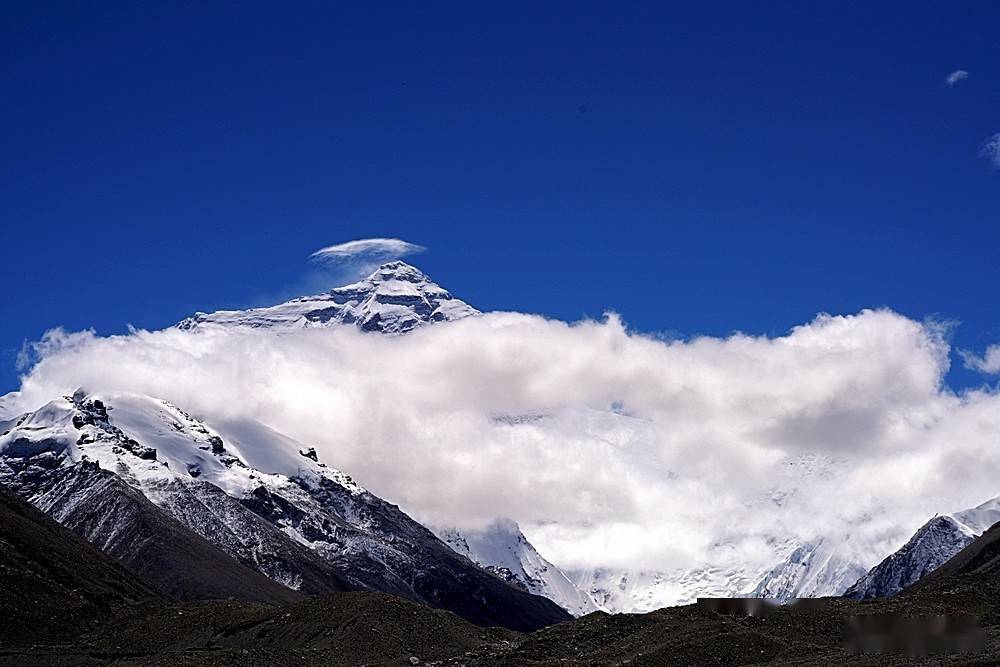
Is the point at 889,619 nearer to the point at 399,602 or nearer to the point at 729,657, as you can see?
the point at 729,657

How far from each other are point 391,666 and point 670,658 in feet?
81.0

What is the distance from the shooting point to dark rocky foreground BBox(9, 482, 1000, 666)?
306 feet

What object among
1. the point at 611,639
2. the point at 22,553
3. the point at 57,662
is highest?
the point at 22,553

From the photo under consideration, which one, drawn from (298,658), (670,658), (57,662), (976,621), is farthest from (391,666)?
(976,621)

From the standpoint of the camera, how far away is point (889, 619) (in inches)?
3684

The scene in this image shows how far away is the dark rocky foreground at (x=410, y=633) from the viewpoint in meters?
93.3

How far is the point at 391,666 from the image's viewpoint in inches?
4075

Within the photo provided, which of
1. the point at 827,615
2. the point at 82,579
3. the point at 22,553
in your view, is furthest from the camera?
the point at 82,579

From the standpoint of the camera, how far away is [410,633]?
378ft

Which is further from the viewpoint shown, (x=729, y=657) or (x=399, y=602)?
(x=399, y=602)

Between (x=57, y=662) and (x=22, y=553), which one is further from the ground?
(x=22, y=553)

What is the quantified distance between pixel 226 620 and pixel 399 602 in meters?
18.9

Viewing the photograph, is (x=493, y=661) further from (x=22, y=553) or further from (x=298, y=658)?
(x=22, y=553)

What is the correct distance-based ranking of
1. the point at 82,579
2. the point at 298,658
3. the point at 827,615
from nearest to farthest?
1. the point at 827,615
2. the point at 298,658
3. the point at 82,579
